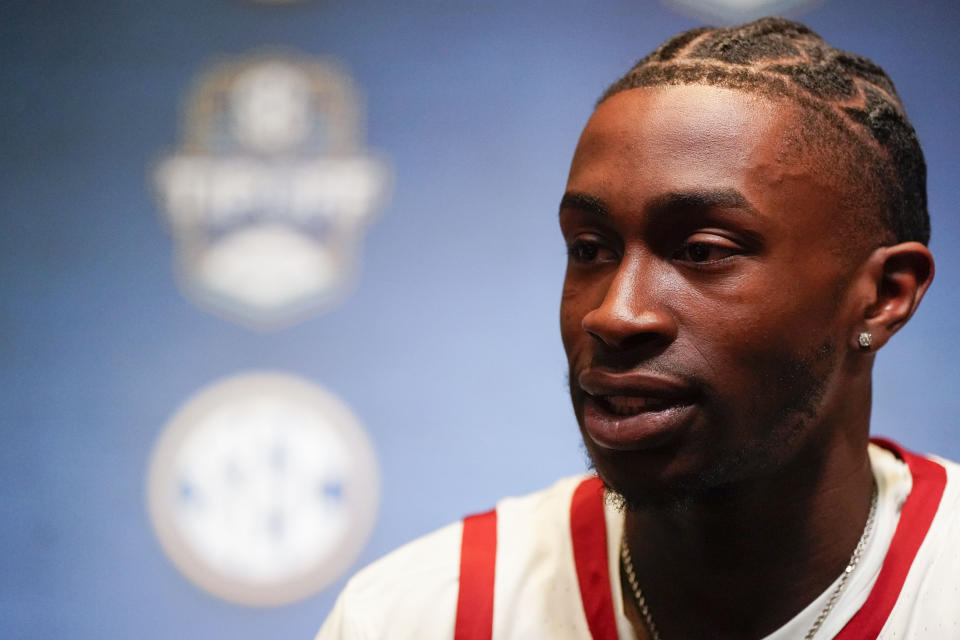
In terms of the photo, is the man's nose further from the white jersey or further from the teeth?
the white jersey

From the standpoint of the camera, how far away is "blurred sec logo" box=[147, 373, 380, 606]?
6.31 feet

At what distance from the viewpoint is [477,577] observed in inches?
52.3

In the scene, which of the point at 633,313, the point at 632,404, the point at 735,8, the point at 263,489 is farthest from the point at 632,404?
the point at 735,8

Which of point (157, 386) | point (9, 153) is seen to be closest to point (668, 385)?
point (157, 386)

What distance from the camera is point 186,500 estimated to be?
1.94m

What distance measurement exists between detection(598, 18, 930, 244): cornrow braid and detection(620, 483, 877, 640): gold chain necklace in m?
0.38

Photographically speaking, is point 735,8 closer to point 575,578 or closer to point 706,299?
point 706,299

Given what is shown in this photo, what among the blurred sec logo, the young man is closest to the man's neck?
the young man

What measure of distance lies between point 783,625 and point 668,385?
0.39 meters

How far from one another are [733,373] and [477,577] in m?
0.49

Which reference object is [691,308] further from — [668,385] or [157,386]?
[157,386]

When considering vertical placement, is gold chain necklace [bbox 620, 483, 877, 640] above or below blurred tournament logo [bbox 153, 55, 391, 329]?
below

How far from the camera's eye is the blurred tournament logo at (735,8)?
1.99 meters

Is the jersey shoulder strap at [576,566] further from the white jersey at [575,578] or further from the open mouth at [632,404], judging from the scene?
the open mouth at [632,404]
